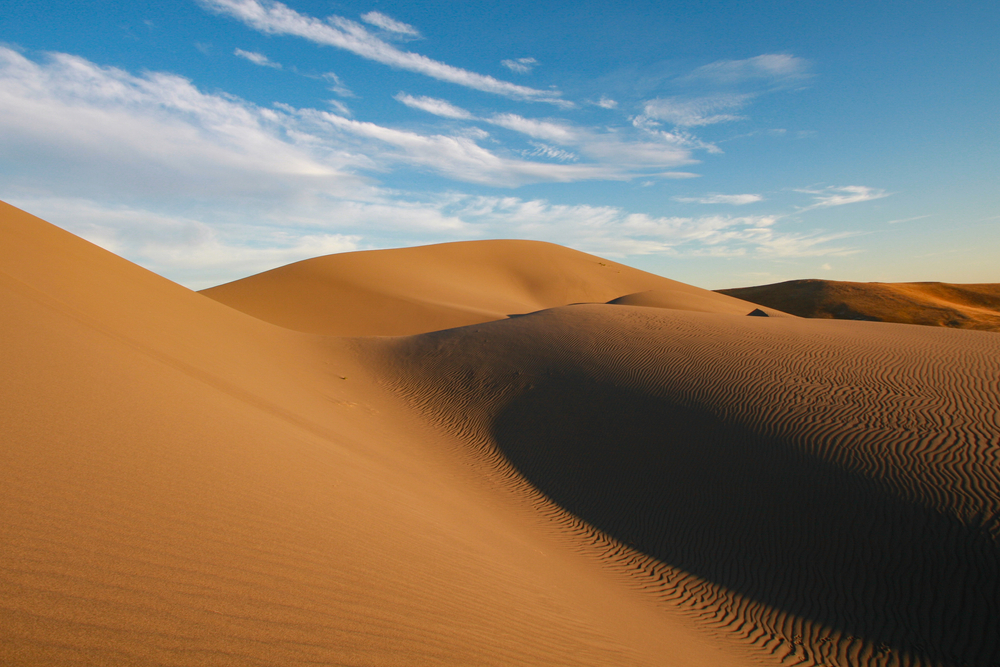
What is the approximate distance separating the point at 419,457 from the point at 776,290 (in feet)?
183

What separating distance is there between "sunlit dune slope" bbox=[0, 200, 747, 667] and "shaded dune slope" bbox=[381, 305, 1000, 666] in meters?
1.22

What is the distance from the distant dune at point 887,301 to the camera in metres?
42.5

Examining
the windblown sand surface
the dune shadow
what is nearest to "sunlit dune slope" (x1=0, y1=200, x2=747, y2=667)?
the windblown sand surface

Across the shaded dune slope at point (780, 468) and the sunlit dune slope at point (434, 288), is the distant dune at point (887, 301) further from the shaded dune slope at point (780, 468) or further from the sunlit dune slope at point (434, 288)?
the shaded dune slope at point (780, 468)

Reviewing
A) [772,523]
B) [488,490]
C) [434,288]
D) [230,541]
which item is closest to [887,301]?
[434,288]

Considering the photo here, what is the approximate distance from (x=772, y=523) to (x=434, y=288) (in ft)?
106

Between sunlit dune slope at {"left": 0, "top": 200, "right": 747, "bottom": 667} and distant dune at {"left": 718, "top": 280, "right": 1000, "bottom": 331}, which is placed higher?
distant dune at {"left": 718, "top": 280, "right": 1000, "bottom": 331}

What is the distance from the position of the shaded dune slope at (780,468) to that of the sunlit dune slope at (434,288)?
15.5 m

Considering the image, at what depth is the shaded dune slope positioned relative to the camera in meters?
5.89

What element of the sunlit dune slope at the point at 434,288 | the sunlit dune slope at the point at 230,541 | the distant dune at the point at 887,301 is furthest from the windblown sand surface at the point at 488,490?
the distant dune at the point at 887,301

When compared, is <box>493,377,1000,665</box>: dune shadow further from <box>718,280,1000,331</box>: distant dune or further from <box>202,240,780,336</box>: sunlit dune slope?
<box>718,280,1000,331</box>: distant dune

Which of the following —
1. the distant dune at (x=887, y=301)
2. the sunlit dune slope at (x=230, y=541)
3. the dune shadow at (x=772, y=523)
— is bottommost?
the dune shadow at (x=772, y=523)

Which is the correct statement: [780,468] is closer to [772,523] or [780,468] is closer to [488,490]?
[772,523]

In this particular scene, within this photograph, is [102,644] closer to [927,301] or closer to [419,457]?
[419,457]
